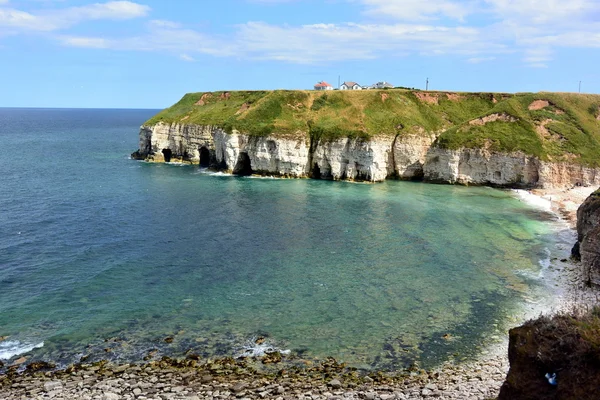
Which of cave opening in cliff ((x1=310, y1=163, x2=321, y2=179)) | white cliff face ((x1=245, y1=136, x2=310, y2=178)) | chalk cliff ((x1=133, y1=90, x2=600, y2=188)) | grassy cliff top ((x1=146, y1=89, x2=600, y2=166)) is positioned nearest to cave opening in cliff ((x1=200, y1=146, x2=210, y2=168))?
chalk cliff ((x1=133, y1=90, x2=600, y2=188))

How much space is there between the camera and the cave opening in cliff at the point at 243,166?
89.9m

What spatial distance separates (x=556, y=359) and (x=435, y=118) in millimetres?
83626

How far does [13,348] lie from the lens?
87.1 ft

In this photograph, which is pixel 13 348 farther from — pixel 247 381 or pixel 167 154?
pixel 167 154

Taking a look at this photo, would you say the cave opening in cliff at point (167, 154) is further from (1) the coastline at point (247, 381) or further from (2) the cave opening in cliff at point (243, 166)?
(1) the coastline at point (247, 381)

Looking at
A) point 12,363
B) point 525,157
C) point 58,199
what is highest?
point 525,157

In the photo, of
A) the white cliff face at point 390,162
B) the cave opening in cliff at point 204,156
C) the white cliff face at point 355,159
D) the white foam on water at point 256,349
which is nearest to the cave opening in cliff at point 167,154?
the cave opening in cliff at point 204,156

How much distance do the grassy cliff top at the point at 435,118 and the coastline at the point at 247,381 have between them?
61.6 meters

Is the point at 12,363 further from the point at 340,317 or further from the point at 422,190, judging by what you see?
the point at 422,190

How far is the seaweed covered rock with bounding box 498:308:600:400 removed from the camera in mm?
14469

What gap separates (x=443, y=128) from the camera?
297 feet

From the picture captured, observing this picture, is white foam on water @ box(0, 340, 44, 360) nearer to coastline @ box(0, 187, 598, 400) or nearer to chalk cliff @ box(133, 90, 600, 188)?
coastline @ box(0, 187, 598, 400)

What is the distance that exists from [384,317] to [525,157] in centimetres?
5786

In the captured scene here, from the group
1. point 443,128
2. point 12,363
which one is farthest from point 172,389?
point 443,128
